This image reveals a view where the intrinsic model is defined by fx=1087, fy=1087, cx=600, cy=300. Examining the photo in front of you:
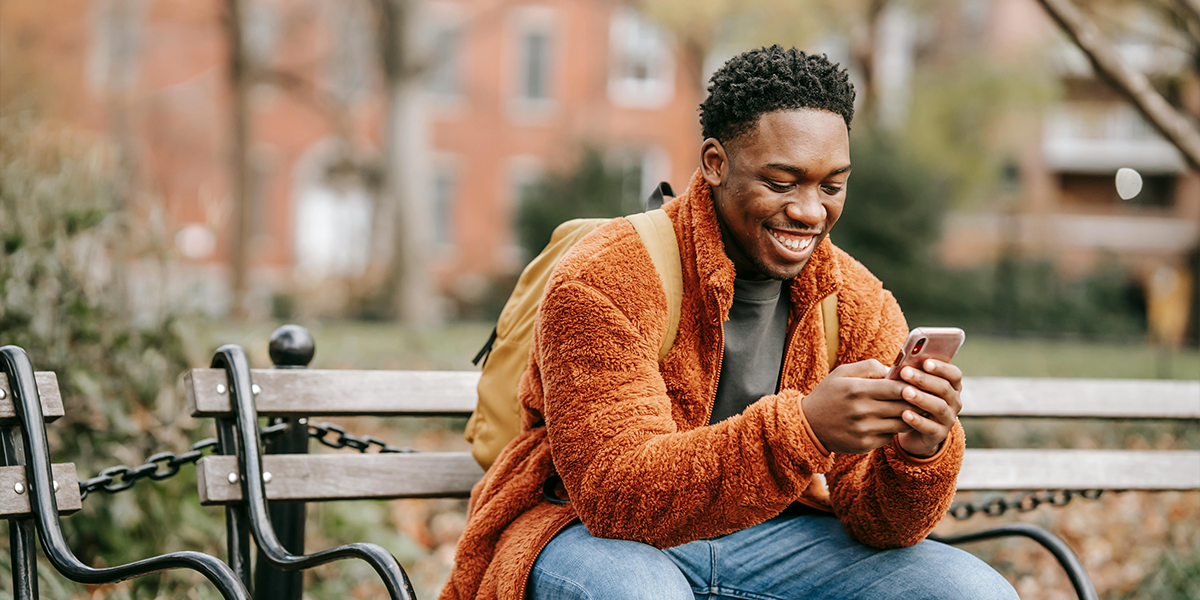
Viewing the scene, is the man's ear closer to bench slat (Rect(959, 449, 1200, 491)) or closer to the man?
the man

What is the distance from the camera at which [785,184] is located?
194cm

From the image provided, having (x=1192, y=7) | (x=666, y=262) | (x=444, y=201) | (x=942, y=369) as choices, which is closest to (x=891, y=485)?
(x=942, y=369)

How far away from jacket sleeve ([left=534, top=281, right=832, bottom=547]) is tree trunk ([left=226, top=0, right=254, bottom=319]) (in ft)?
40.7

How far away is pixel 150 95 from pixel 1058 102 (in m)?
18.2

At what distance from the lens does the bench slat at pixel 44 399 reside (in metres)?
2.13

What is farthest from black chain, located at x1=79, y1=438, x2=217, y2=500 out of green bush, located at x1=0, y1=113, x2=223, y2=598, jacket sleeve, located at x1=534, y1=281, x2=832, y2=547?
jacket sleeve, located at x1=534, y1=281, x2=832, y2=547

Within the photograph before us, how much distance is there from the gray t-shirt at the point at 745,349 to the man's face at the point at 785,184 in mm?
109

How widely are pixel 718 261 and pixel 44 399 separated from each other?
55.1 inches

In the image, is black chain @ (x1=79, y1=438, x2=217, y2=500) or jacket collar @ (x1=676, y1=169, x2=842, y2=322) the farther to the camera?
black chain @ (x1=79, y1=438, x2=217, y2=500)

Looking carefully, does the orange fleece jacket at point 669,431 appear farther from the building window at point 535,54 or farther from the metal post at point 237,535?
the building window at point 535,54

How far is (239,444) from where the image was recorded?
2.35 metres

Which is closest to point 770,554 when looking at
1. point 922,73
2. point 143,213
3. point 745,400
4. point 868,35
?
point 745,400

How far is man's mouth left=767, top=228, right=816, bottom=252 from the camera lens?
1.97 meters

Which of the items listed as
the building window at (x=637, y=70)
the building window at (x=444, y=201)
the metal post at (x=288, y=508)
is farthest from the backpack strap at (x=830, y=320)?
the building window at (x=637, y=70)
